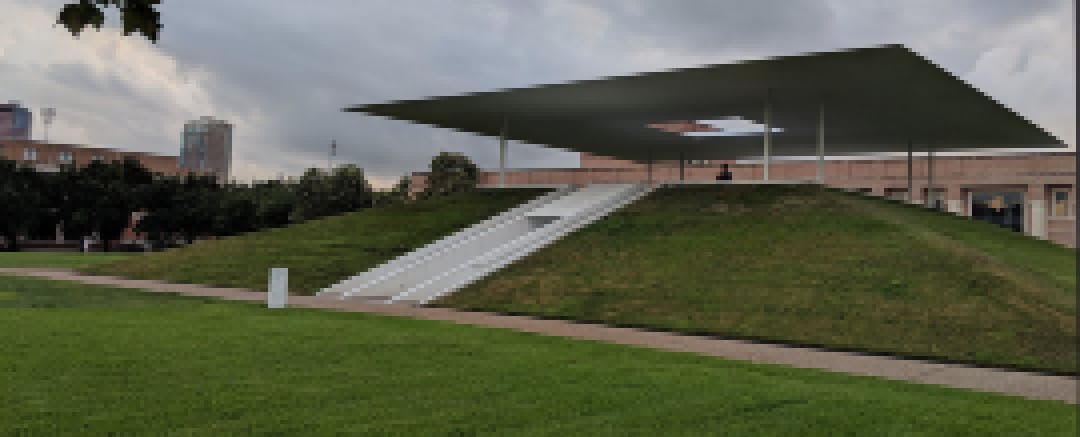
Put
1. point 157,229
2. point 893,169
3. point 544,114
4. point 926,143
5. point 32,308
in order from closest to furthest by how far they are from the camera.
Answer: point 32,308 < point 544,114 < point 926,143 < point 893,169 < point 157,229

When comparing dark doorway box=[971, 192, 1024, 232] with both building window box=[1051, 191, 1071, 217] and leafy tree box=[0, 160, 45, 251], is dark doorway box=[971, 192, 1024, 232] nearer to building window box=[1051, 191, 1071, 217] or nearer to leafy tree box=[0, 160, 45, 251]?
building window box=[1051, 191, 1071, 217]

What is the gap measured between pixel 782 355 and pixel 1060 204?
157ft

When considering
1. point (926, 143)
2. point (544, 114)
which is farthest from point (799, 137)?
point (544, 114)

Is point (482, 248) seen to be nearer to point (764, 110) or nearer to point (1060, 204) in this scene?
point (764, 110)

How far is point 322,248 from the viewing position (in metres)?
24.8

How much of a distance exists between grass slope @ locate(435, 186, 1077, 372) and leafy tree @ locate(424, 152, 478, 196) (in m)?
46.9

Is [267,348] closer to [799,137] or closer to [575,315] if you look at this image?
[575,315]

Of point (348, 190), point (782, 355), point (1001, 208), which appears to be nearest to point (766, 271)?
point (782, 355)

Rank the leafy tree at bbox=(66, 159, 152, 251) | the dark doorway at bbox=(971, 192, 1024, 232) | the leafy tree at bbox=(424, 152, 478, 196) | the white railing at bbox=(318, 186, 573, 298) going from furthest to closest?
the leafy tree at bbox=(424, 152, 478, 196)
the leafy tree at bbox=(66, 159, 152, 251)
the dark doorway at bbox=(971, 192, 1024, 232)
the white railing at bbox=(318, 186, 573, 298)

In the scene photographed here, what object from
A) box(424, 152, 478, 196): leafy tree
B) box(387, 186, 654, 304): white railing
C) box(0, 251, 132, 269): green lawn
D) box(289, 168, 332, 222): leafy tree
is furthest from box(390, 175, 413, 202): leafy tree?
box(387, 186, 654, 304): white railing

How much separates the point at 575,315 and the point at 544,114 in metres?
15.1

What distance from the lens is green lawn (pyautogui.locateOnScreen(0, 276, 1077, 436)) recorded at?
A: 604 centimetres

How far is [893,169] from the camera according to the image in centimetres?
5444

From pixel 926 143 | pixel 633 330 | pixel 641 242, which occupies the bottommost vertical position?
pixel 633 330
